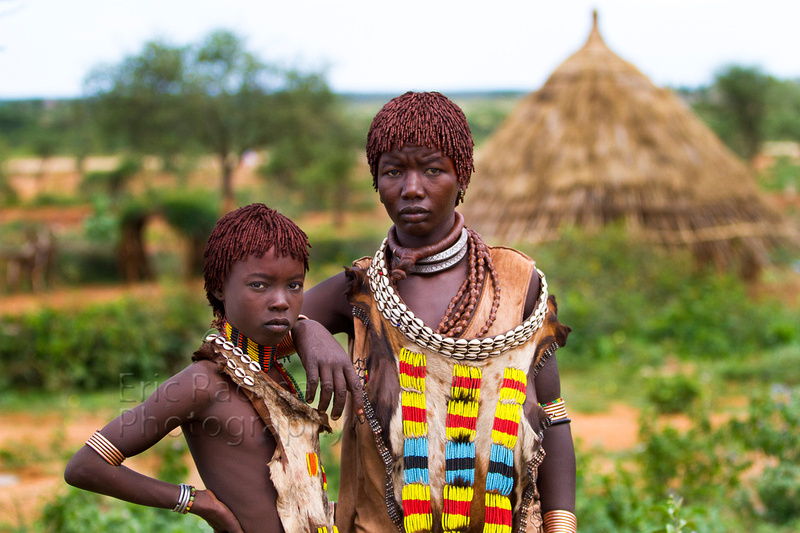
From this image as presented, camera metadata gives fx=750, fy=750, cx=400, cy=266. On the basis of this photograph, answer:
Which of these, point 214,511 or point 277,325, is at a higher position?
point 277,325

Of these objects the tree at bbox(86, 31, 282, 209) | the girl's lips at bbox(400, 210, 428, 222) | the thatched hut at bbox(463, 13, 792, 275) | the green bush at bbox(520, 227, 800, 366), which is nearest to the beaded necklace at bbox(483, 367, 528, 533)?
the girl's lips at bbox(400, 210, 428, 222)

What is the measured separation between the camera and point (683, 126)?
35.0 feet


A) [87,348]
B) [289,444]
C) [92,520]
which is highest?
[289,444]

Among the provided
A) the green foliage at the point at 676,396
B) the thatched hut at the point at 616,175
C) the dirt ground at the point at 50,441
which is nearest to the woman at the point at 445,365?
the dirt ground at the point at 50,441

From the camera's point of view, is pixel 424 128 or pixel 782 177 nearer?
pixel 424 128

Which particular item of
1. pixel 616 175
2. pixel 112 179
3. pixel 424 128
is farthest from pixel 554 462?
pixel 112 179

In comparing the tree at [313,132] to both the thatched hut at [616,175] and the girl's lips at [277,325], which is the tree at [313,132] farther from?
the girl's lips at [277,325]

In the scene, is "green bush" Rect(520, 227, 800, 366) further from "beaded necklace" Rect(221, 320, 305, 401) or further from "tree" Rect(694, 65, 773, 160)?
"tree" Rect(694, 65, 773, 160)

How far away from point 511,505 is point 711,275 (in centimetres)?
875

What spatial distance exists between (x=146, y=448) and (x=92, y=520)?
236 cm

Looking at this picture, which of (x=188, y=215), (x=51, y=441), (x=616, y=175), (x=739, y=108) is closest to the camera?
(x=51, y=441)

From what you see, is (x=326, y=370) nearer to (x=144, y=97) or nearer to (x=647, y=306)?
(x=647, y=306)

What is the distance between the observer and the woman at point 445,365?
179 cm

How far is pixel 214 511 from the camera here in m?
1.59
